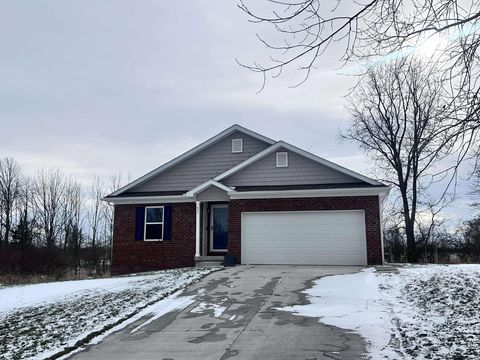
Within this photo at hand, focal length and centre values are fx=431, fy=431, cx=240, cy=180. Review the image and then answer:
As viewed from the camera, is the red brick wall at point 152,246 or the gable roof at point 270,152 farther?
the red brick wall at point 152,246

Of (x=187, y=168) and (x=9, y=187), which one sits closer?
(x=187, y=168)

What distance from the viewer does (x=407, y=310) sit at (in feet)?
26.1

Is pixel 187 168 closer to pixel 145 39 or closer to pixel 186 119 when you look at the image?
pixel 186 119

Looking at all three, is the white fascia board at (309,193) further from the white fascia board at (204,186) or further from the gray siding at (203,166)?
the gray siding at (203,166)

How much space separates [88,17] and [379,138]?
813 inches

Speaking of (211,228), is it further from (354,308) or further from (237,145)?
(354,308)

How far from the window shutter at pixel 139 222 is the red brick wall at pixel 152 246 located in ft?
0.55

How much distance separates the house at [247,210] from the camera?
16.3 metres

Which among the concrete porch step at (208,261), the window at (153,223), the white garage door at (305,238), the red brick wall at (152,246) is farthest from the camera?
the window at (153,223)

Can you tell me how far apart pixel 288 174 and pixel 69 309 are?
34.7 feet

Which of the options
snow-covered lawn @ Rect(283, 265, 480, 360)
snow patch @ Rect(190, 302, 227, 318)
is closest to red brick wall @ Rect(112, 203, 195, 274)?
snow-covered lawn @ Rect(283, 265, 480, 360)

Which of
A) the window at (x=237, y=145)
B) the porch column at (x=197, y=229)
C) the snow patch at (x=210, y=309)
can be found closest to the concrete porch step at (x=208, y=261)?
the porch column at (x=197, y=229)

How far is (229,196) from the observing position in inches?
A: 695

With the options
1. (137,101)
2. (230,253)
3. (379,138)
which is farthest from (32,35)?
(379,138)
